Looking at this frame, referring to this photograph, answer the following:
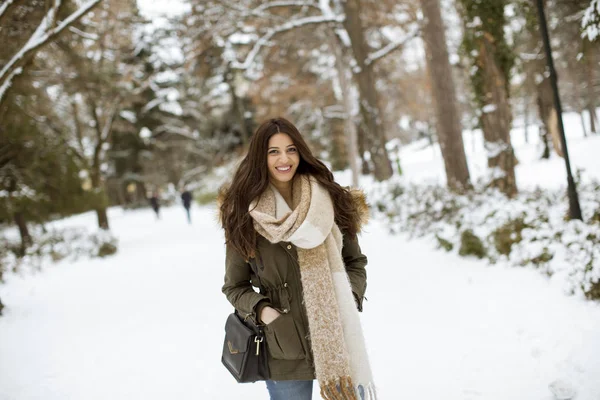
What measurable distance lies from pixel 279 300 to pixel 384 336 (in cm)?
283

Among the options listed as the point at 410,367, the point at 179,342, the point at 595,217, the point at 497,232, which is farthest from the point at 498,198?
the point at 179,342

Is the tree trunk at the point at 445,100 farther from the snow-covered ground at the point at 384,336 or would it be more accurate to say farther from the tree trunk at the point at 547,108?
the tree trunk at the point at 547,108

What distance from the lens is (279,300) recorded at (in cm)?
211

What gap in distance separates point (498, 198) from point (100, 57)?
12.9 metres

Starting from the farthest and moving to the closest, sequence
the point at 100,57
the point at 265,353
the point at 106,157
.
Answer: the point at 106,157 < the point at 100,57 < the point at 265,353

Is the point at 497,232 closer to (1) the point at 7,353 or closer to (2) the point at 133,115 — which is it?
(1) the point at 7,353

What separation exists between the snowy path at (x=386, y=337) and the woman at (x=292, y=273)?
163 centimetres

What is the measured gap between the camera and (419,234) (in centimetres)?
828

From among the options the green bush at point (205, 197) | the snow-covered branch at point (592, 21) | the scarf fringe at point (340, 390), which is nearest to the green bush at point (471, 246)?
the snow-covered branch at point (592, 21)

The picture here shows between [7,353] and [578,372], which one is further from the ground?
[7,353]

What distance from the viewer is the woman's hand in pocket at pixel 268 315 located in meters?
2.04

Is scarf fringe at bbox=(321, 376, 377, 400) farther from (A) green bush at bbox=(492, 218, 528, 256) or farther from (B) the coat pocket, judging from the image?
(A) green bush at bbox=(492, 218, 528, 256)

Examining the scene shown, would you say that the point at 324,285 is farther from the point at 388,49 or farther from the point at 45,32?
the point at 388,49

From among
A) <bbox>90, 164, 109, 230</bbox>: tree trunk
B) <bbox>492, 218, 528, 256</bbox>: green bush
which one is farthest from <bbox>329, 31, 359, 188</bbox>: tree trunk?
<bbox>90, 164, 109, 230</bbox>: tree trunk
